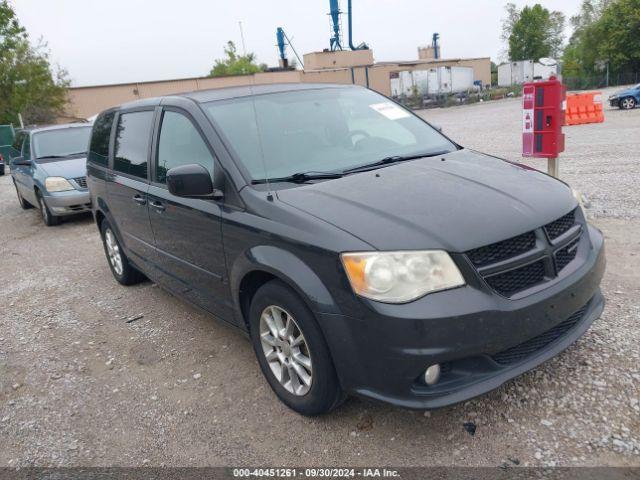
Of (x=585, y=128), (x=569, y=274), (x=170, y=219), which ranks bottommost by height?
(x=585, y=128)

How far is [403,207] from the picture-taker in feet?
9.23

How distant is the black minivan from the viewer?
251 cm

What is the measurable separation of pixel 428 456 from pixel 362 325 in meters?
0.79

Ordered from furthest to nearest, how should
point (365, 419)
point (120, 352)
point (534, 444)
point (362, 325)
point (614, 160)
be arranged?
1. point (614, 160)
2. point (120, 352)
3. point (365, 419)
4. point (534, 444)
5. point (362, 325)

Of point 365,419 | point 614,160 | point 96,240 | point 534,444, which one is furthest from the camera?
point 614,160

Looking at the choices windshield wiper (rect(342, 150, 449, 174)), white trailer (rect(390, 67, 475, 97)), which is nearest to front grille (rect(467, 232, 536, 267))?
windshield wiper (rect(342, 150, 449, 174))

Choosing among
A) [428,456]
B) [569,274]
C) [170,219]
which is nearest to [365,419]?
[428,456]

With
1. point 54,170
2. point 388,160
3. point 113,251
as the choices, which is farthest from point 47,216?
point 388,160

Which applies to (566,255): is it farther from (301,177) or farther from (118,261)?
(118,261)

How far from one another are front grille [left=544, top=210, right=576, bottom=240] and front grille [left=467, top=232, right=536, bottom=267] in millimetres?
140

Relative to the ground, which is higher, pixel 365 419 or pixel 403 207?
pixel 403 207

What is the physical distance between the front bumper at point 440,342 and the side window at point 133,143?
2510mm

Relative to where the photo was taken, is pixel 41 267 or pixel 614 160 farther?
pixel 614 160

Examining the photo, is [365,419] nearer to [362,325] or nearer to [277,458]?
[277,458]
